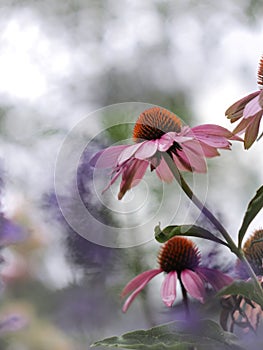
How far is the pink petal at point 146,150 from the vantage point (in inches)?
5.7

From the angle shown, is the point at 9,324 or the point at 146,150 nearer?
the point at 146,150

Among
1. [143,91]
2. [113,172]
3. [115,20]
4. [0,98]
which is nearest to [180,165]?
[113,172]

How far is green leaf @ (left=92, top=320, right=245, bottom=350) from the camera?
13 cm

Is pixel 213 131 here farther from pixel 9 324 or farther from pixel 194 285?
pixel 9 324

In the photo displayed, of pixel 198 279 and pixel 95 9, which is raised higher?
pixel 95 9

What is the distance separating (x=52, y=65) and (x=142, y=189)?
0.48 metres

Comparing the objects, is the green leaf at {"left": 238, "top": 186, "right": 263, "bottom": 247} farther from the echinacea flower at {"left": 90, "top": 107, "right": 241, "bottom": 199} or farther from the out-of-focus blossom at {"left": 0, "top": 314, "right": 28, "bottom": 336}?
the out-of-focus blossom at {"left": 0, "top": 314, "right": 28, "bottom": 336}

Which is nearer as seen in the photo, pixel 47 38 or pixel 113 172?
pixel 113 172

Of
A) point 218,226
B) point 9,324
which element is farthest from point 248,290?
point 9,324

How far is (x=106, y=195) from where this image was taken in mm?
199

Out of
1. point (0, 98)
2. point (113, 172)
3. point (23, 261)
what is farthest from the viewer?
point (0, 98)

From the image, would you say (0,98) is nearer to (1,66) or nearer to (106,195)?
(1,66)

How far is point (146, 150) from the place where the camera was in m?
0.15

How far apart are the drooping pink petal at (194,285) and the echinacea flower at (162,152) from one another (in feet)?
0.10
